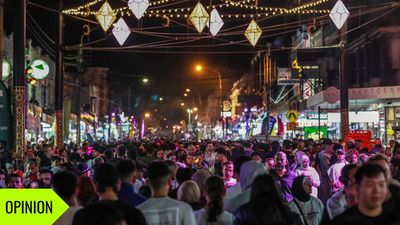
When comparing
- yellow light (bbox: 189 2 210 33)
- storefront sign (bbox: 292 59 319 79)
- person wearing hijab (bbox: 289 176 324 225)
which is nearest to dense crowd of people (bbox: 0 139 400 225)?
person wearing hijab (bbox: 289 176 324 225)

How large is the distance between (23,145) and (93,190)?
15.3 meters

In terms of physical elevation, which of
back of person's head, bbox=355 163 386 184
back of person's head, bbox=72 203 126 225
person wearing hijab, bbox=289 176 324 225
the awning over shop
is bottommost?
person wearing hijab, bbox=289 176 324 225

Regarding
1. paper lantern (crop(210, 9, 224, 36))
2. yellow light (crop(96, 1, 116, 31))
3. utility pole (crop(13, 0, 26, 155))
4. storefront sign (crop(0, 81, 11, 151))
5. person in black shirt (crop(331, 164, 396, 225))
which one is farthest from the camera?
paper lantern (crop(210, 9, 224, 36))

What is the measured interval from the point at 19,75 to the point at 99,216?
59.6ft

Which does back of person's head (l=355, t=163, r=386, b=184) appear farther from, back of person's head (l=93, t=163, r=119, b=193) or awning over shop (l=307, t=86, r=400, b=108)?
awning over shop (l=307, t=86, r=400, b=108)

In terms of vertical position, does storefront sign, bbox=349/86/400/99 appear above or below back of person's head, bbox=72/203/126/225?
above

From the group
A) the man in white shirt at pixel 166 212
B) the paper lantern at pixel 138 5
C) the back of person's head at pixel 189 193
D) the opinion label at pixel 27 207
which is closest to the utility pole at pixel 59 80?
A: the paper lantern at pixel 138 5

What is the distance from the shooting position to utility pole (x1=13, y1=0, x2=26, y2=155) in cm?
2206

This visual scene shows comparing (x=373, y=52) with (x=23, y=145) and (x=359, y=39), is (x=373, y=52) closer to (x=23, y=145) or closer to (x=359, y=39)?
(x=359, y=39)

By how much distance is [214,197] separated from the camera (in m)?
7.31

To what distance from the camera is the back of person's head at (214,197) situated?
7078 mm

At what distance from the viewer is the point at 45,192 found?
754cm

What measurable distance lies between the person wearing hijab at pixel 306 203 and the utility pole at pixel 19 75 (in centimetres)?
1469

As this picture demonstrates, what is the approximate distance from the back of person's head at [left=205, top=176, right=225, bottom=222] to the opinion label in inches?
61.1
